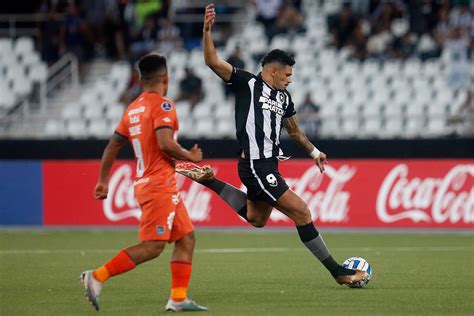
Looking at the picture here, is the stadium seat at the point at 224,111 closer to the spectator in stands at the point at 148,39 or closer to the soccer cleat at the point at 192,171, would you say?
the spectator in stands at the point at 148,39

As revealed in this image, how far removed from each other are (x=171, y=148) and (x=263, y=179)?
2112 mm

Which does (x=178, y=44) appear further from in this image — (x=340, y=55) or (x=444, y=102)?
(x=444, y=102)

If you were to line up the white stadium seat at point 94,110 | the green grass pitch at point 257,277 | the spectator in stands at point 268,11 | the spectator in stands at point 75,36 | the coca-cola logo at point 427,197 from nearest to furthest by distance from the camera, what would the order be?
the green grass pitch at point 257,277
the coca-cola logo at point 427,197
the white stadium seat at point 94,110
the spectator in stands at point 268,11
the spectator in stands at point 75,36

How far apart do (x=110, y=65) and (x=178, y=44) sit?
183 cm

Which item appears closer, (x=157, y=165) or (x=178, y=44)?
(x=157, y=165)

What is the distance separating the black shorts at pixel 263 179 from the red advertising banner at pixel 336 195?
283 inches

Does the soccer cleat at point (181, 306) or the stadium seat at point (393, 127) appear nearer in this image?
the soccer cleat at point (181, 306)

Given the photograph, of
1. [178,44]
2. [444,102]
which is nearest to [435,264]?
[444,102]

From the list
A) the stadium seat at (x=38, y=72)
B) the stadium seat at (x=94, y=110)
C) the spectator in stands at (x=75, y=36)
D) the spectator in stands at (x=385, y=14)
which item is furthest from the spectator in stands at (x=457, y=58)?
the stadium seat at (x=38, y=72)

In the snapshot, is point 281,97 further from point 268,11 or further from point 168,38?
point 168,38

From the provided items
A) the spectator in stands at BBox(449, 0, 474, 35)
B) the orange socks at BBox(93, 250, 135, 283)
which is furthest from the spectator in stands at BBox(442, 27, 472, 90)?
the orange socks at BBox(93, 250, 135, 283)

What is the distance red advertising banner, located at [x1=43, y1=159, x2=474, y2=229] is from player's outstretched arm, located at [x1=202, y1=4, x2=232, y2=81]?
25.2 feet

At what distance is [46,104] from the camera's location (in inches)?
900

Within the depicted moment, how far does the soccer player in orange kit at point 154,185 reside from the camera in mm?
8000
